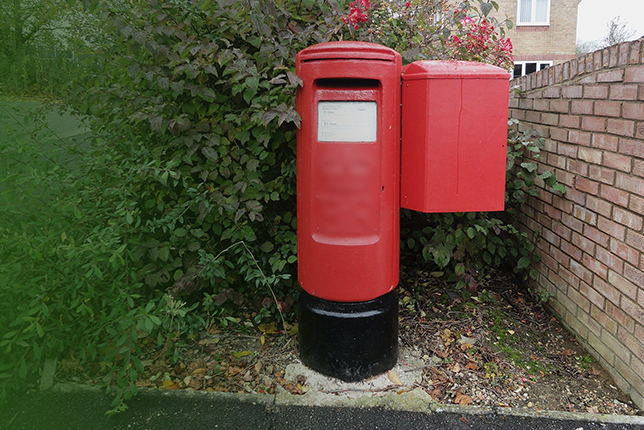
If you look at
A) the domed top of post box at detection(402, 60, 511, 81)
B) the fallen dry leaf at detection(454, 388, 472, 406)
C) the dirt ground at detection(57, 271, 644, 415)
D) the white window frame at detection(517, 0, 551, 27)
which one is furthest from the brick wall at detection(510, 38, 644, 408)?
the white window frame at detection(517, 0, 551, 27)

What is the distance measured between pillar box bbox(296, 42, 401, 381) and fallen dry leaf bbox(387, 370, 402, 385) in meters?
0.05

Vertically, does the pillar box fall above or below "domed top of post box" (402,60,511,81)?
below

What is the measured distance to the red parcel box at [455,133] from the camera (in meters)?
2.46

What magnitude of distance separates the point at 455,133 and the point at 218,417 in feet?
6.12

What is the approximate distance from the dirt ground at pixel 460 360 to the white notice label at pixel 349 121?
1354 millimetres

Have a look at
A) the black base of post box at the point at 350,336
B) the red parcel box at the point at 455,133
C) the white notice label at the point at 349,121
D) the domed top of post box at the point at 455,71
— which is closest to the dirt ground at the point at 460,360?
the black base of post box at the point at 350,336

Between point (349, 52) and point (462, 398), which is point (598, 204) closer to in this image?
point (462, 398)

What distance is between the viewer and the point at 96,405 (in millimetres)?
2449

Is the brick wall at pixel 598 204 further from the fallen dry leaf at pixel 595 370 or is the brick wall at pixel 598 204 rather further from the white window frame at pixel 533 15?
the white window frame at pixel 533 15

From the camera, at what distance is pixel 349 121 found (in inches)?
95.1

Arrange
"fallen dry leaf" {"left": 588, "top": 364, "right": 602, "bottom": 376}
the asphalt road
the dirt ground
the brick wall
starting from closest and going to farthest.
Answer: the asphalt road
the brick wall
the dirt ground
"fallen dry leaf" {"left": 588, "top": 364, "right": 602, "bottom": 376}

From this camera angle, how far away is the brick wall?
8.00 feet

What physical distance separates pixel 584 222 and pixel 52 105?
151 inches

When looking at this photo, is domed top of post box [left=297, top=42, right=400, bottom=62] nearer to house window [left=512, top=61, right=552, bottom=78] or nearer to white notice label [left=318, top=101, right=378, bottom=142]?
white notice label [left=318, top=101, right=378, bottom=142]
